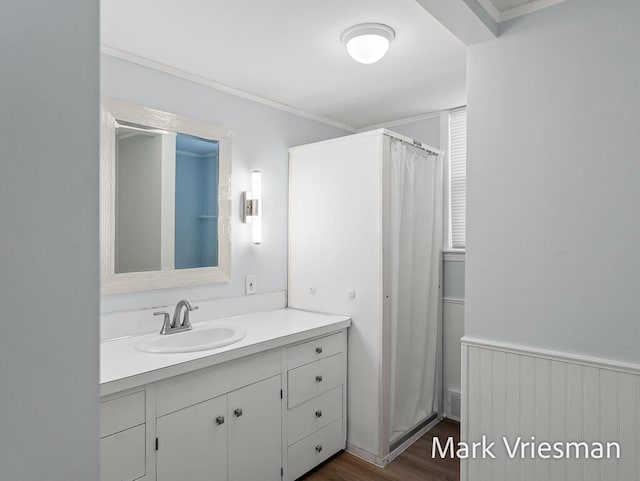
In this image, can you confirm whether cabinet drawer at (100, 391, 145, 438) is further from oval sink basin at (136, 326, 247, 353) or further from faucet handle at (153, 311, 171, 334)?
faucet handle at (153, 311, 171, 334)

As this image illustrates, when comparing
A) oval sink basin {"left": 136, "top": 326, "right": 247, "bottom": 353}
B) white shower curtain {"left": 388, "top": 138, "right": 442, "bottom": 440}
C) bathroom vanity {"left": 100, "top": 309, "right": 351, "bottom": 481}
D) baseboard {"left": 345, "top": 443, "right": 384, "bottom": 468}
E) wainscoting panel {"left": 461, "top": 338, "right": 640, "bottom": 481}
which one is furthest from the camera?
white shower curtain {"left": 388, "top": 138, "right": 442, "bottom": 440}

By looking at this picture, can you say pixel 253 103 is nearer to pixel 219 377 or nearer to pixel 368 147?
pixel 368 147

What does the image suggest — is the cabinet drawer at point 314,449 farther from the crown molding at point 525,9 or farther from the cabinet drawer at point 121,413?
the crown molding at point 525,9

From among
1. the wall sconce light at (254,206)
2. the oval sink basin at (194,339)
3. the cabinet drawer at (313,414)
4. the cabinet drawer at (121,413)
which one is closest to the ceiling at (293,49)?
the wall sconce light at (254,206)

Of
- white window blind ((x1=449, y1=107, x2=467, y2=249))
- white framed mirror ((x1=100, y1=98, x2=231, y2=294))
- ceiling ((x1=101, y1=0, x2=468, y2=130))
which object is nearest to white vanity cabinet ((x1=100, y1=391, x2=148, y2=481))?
white framed mirror ((x1=100, y1=98, x2=231, y2=294))

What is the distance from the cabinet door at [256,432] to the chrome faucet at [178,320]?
535 millimetres

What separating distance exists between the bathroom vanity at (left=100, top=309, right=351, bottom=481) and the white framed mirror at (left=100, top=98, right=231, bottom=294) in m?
0.35

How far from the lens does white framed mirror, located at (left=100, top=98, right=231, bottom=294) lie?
2.05 meters

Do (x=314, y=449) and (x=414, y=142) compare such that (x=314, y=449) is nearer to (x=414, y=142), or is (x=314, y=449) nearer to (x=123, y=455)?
(x=123, y=455)

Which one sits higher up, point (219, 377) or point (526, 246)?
point (526, 246)

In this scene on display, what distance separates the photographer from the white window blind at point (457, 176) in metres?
3.04

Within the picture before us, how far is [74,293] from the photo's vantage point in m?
0.52

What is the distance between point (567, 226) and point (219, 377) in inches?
63.9

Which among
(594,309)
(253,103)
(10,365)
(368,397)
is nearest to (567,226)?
(594,309)
